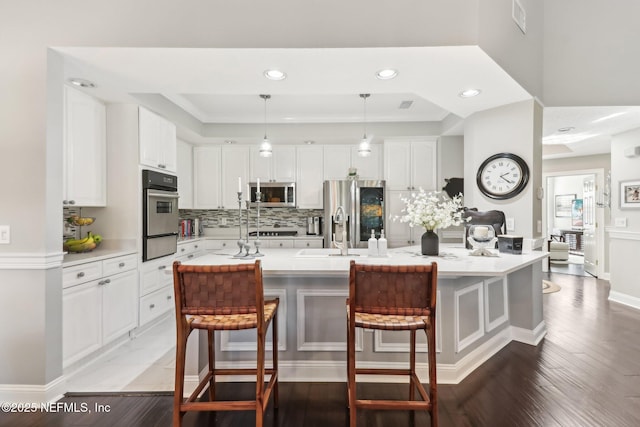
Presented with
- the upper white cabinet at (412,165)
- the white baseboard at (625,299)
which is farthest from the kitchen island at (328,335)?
the white baseboard at (625,299)

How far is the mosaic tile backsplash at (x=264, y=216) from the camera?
5.50 meters

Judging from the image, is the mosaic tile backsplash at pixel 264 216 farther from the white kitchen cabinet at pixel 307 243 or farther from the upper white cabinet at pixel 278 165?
the upper white cabinet at pixel 278 165

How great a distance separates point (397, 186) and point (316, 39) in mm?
3134

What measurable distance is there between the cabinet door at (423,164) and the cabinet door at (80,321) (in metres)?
4.17

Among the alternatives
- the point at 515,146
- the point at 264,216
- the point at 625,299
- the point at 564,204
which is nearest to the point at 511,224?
the point at 515,146

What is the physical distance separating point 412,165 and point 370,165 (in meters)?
0.65

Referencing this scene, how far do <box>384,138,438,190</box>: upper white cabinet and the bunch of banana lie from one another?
3787 mm

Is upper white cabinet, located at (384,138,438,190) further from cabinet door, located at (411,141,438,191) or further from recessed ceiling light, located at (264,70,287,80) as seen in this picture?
recessed ceiling light, located at (264,70,287,80)

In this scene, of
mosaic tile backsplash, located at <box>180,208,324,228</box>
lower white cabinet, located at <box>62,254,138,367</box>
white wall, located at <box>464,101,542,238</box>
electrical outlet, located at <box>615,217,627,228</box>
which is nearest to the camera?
lower white cabinet, located at <box>62,254,138,367</box>

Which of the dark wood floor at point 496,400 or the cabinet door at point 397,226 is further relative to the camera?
the cabinet door at point 397,226

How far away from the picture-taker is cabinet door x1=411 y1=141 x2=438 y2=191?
192 inches

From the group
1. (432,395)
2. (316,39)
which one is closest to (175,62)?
(316,39)

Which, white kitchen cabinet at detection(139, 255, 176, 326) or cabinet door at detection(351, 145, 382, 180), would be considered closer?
white kitchen cabinet at detection(139, 255, 176, 326)

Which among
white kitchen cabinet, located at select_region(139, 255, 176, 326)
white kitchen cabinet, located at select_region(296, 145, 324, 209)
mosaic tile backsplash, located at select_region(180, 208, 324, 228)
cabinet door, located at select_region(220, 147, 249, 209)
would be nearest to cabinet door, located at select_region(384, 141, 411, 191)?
white kitchen cabinet, located at select_region(296, 145, 324, 209)
